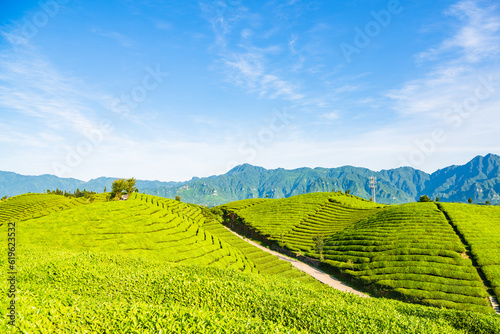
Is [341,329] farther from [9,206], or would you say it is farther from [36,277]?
[9,206]

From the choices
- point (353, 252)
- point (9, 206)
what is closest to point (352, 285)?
point (353, 252)

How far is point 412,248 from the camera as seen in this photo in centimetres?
A: 4784

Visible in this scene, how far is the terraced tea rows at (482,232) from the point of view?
39562 mm

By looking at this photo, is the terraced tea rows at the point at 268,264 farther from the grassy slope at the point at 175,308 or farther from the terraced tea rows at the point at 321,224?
the grassy slope at the point at 175,308

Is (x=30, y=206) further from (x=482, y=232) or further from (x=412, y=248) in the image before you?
(x=482, y=232)

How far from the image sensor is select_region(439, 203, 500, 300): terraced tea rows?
3956cm

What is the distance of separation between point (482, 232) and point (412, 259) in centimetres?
1830

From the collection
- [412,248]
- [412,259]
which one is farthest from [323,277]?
[412,248]

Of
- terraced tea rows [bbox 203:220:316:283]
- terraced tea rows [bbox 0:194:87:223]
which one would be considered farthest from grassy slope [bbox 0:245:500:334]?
terraced tea rows [bbox 0:194:87:223]

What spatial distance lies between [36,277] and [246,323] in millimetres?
13285

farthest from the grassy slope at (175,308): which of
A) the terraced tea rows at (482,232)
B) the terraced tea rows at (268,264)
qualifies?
the terraced tea rows at (482,232)

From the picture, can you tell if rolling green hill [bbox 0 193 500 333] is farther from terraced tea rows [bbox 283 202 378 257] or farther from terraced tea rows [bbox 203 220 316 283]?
terraced tea rows [bbox 283 202 378 257]

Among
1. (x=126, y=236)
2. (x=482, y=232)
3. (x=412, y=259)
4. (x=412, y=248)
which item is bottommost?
(x=412, y=259)

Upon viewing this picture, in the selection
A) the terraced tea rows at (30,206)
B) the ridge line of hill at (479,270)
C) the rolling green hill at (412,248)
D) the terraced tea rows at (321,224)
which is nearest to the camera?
the ridge line of hill at (479,270)
